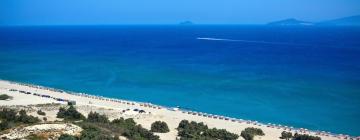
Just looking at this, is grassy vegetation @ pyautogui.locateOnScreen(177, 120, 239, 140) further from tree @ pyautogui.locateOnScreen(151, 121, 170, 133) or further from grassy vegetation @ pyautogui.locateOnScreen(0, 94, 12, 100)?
grassy vegetation @ pyautogui.locateOnScreen(0, 94, 12, 100)

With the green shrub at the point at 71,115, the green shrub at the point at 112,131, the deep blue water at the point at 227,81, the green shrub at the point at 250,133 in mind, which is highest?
the deep blue water at the point at 227,81

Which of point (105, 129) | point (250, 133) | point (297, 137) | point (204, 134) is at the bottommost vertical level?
point (105, 129)

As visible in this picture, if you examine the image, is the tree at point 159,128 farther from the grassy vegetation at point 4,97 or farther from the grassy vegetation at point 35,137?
the grassy vegetation at point 4,97

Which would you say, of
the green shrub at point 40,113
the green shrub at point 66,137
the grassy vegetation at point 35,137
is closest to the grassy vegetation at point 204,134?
the green shrub at point 66,137

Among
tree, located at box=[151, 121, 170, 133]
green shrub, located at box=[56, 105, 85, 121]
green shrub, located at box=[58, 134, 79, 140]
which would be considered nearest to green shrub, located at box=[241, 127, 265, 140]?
tree, located at box=[151, 121, 170, 133]

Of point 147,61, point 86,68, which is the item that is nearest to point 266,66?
point 147,61

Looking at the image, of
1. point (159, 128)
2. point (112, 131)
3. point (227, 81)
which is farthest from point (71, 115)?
point (227, 81)

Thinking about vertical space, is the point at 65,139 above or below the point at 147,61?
below

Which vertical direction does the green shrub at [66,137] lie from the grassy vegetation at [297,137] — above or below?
below

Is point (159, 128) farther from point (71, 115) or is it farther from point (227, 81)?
point (227, 81)

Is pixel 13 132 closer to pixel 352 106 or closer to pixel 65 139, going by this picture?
pixel 65 139

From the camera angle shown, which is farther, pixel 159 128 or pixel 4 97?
pixel 4 97
